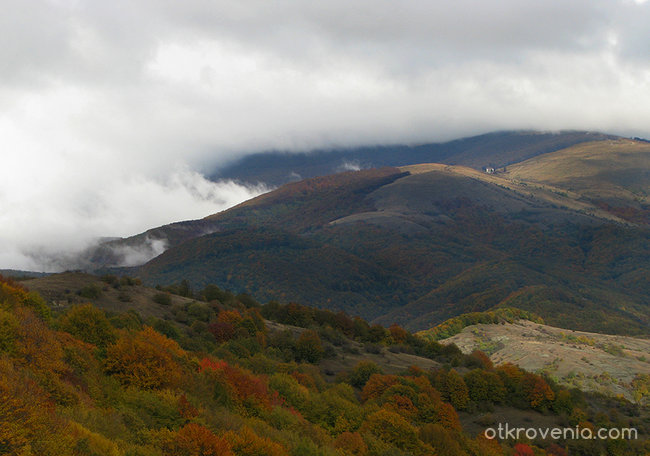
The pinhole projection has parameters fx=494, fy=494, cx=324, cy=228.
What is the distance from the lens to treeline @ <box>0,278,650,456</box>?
60.4 feet

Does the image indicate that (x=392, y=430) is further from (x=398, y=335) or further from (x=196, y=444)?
(x=398, y=335)

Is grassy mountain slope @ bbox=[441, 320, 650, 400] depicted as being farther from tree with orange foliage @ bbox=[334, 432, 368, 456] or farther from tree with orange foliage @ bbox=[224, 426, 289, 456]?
tree with orange foliage @ bbox=[224, 426, 289, 456]

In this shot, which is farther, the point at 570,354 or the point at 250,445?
the point at 570,354

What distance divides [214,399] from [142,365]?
4468mm

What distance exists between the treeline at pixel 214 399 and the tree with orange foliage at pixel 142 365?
3.0 inches

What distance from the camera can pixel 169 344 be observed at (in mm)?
34656

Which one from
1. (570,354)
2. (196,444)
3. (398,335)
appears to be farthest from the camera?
(570,354)

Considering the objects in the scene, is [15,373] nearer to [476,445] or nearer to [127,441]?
[127,441]

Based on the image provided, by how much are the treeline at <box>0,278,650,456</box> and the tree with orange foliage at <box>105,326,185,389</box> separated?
0.08 meters

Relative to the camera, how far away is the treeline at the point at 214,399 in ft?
60.4

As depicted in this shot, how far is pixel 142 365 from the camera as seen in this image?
2748cm

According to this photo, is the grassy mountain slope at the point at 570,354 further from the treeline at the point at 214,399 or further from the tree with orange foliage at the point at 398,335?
the treeline at the point at 214,399

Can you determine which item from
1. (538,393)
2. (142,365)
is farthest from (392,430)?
(538,393)

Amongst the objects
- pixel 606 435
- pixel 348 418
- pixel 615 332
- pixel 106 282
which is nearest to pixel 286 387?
pixel 348 418
